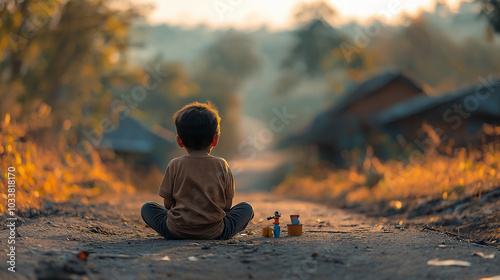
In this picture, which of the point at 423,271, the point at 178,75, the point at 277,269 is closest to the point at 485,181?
the point at 423,271

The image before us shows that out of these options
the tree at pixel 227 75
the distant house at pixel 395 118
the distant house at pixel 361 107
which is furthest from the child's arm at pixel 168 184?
the tree at pixel 227 75

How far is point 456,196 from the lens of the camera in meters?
7.00

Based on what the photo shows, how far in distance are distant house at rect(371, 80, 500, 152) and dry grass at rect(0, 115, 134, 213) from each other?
979cm

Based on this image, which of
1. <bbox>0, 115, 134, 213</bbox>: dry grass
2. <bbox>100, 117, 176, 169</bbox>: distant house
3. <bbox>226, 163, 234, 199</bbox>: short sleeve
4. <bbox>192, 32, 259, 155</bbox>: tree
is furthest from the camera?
<bbox>192, 32, 259, 155</bbox>: tree

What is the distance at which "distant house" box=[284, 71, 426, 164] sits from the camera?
2041 centimetres

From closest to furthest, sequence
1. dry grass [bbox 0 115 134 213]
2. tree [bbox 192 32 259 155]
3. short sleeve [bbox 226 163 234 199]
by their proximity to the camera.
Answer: short sleeve [bbox 226 163 234 199] < dry grass [bbox 0 115 134 213] < tree [bbox 192 32 259 155]

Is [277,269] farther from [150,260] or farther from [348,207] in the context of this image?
[348,207]

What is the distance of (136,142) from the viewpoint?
26812 mm

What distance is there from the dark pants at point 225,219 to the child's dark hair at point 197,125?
729 millimetres

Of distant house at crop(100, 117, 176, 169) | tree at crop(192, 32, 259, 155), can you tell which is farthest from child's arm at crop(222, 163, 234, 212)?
tree at crop(192, 32, 259, 155)

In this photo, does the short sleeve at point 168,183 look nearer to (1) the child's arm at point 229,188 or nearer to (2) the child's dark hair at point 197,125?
(2) the child's dark hair at point 197,125

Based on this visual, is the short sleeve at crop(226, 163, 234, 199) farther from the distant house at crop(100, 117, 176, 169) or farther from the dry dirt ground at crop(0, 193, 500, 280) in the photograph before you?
the distant house at crop(100, 117, 176, 169)

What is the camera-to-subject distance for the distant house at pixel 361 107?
2041 centimetres

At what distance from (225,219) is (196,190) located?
0.45 metres
